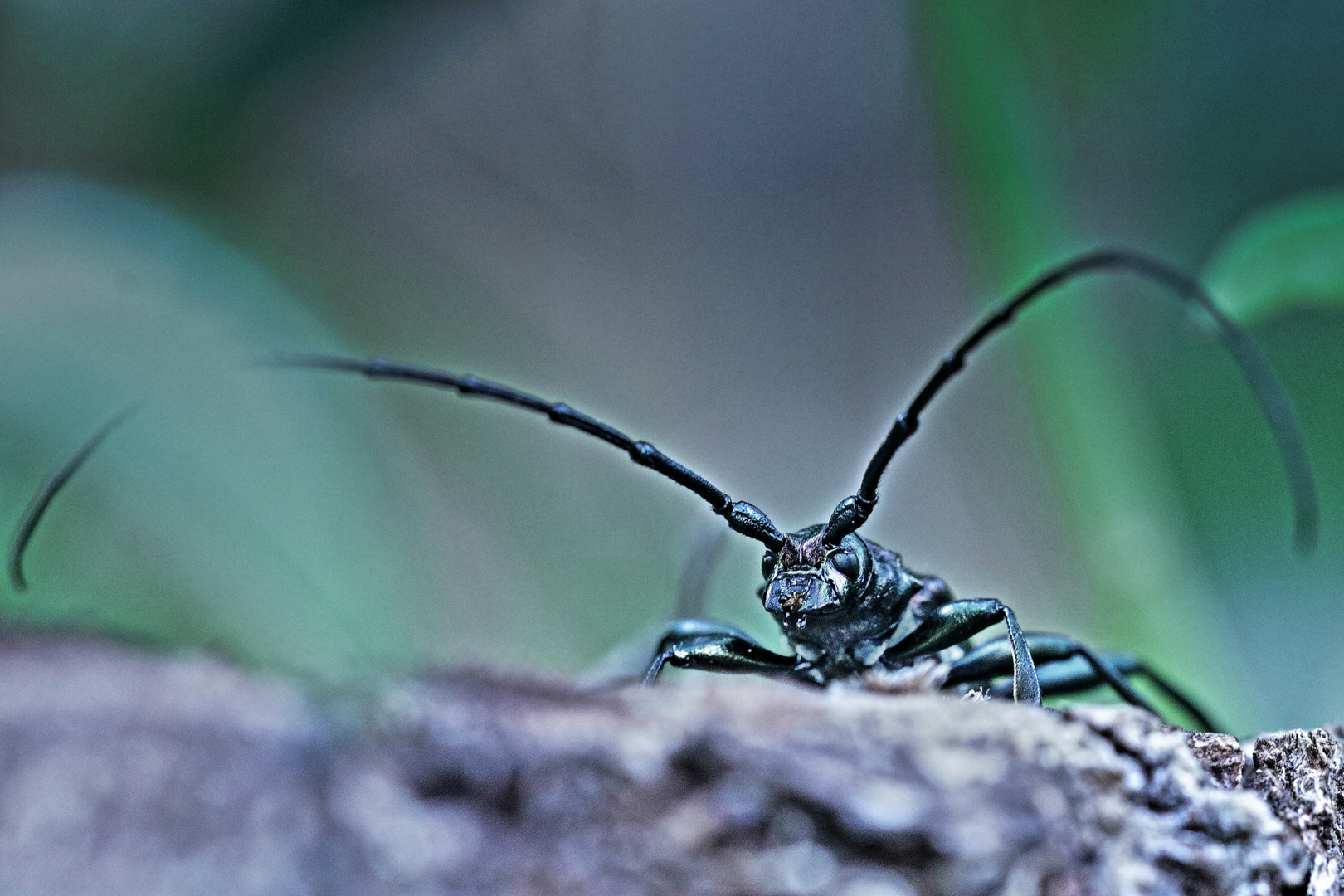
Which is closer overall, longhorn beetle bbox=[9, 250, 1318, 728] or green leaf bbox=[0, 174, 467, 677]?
longhorn beetle bbox=[9, 250, 1318, 728]

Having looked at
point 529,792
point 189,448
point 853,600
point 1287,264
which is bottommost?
point 529,792

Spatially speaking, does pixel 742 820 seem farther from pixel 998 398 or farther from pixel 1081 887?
pixel 998 398

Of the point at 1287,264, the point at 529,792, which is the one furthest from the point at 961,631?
the point at 1287,264

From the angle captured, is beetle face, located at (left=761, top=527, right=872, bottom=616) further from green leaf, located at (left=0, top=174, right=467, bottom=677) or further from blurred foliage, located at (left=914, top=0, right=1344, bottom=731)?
blurred foliage, located at (left=914, top=0, right=1344, bottom=731)

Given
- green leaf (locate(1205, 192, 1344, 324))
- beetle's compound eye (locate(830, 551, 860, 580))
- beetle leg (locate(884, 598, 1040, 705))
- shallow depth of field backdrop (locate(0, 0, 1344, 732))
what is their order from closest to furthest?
beetle leg (locate(884, 598, 1040, 705)) < beetle's compound eye (locate(830, 551, 860, 580)) < green leaf (locate(1205, 192, 1344, 324)) < shallow depth of field backdrop (locate(0, 0, 1344, 732))

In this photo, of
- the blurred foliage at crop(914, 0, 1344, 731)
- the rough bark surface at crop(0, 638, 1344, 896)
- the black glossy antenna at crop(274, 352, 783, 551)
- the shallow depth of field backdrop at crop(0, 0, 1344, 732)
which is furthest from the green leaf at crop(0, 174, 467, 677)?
the blurred foliage at crop(914, 0, 1344, 731)

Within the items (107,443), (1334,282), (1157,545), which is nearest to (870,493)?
(1334,282)

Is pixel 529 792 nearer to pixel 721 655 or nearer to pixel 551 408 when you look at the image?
pixel 551 408
